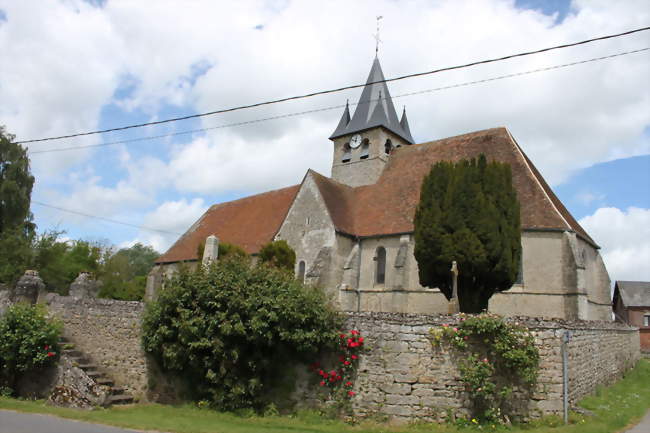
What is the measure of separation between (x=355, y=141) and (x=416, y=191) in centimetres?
813

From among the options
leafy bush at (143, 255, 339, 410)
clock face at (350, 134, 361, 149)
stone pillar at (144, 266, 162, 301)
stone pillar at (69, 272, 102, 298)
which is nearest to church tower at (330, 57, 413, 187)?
clock face at (350, 134, 361, 149)

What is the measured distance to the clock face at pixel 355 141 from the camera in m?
31.2

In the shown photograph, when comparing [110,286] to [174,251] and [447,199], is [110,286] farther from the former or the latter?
[447,199]

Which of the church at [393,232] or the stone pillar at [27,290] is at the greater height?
the church at [393,232]

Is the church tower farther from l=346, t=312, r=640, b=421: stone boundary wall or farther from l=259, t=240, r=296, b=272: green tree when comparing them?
l=346, t=312, r=640, b=421: stone boundary wall

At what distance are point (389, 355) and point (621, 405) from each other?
5653mm

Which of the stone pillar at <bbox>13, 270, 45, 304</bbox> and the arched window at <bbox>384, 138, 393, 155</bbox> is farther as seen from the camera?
the arched window at <bbox>384, 138, 393, 155</bbox>

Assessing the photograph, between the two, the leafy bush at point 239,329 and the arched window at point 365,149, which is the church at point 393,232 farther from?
the leafy bush at point 239,329

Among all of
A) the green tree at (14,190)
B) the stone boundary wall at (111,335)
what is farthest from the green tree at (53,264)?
the stone boundary wall at (111,335)

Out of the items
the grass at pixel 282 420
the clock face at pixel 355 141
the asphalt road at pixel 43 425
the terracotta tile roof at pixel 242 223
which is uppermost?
the clock face at pixel 355 141

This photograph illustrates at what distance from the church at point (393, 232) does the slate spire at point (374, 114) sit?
11 cm

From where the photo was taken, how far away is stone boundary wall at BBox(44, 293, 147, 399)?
41.6 ft

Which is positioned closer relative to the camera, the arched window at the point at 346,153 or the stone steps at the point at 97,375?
the stone steps at the point at 97,375

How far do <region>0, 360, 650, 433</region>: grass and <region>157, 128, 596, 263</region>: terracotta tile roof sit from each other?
32.9ft
